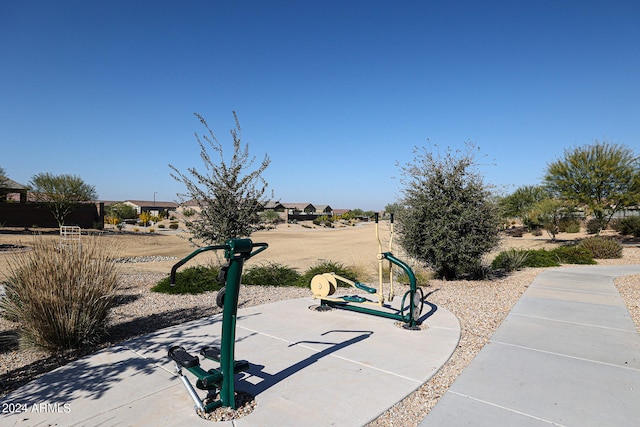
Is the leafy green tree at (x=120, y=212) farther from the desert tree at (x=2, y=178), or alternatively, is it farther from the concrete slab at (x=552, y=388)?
the concrete slab at (x=552, y=388)

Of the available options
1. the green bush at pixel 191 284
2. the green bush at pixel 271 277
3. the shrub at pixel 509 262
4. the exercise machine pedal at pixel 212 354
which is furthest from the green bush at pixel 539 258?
the exercise machine pedal at pixel 212 354

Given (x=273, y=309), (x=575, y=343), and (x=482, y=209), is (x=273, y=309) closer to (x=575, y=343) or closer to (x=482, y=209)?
(x=575, y=343)

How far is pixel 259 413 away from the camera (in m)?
3.26

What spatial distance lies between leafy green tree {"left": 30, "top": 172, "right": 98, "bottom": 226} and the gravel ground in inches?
1105

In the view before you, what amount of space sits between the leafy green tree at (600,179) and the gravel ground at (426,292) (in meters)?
14.2

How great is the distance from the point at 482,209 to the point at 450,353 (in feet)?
21.3

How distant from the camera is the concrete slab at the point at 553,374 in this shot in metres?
3.31

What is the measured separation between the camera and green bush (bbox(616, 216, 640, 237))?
2839cm

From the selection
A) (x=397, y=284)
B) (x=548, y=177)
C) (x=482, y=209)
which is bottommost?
(x=397, y=284)

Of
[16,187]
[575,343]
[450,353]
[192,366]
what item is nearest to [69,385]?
[192,366]

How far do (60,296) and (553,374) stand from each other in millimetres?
6034

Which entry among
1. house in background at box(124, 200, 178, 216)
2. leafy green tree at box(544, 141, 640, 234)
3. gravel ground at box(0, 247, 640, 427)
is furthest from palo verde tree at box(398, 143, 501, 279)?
house in background at box(124, 200, 178, 216)

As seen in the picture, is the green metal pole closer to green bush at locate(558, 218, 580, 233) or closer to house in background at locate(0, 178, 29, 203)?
house in background at locate(0, 178, 29, 203)

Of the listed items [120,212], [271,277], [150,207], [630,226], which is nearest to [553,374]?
[271,277]
